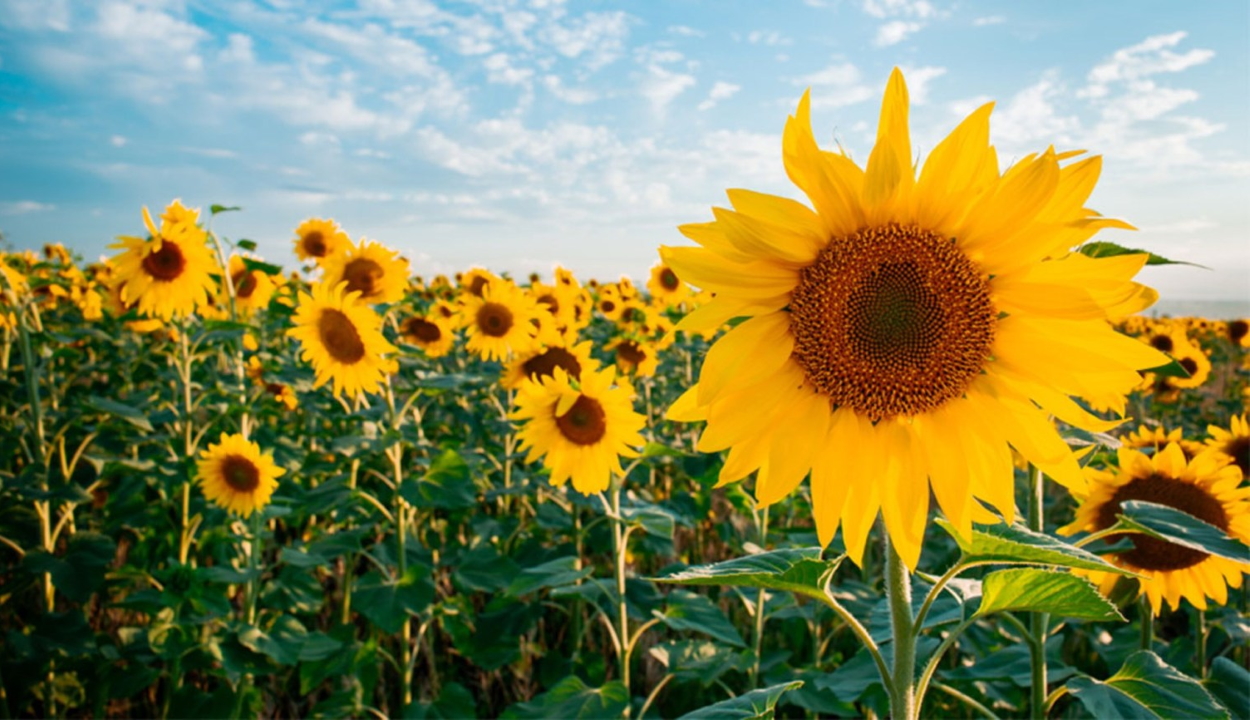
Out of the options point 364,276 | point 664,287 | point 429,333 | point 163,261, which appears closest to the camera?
point 163,261

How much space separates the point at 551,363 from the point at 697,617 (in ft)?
6.75

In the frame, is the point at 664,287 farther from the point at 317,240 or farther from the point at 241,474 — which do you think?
the point at 241,474

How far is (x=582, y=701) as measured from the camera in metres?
2.55

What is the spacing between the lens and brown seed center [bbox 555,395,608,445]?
11.2 feet

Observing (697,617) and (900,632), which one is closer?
(900,632)

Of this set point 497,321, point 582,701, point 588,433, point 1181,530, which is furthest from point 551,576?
point 497,321

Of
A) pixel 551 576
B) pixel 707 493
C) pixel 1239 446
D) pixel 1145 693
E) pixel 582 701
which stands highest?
pixel 1239 446

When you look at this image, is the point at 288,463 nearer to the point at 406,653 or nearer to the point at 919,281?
the point at 406,653

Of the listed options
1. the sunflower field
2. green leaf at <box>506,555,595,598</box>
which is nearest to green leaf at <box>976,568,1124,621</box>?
the sunflower field

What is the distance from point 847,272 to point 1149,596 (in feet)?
6.30

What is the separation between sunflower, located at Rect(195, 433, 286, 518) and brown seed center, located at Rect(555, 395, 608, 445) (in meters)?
1.69

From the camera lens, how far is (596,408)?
3.45 m

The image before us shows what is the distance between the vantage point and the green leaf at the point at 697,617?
265 cm

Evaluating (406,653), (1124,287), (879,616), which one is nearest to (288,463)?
(406,653)
